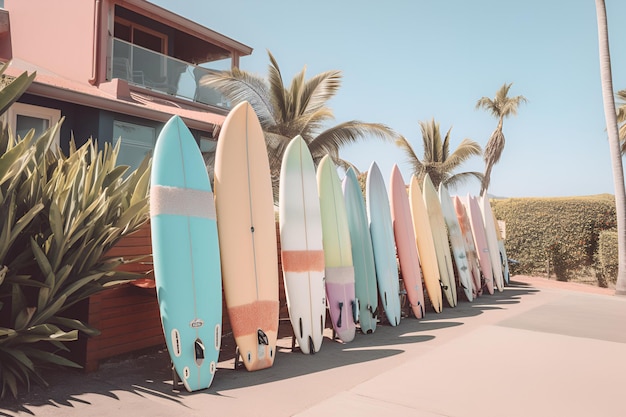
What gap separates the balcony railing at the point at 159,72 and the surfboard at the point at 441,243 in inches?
297

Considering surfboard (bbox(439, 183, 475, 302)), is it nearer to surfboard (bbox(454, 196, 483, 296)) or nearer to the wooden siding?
surfboard (bbox(454, 196, 483, 296))

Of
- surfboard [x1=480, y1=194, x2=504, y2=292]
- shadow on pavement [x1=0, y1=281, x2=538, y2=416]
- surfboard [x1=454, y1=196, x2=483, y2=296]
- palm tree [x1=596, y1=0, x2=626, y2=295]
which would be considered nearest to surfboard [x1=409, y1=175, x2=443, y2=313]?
shadow on pavement [x1=0, y1=281, x2=538, y2=416]

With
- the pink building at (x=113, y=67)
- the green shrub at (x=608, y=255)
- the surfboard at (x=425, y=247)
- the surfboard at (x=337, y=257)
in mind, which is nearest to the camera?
the surfboard at (x=337, y=257)

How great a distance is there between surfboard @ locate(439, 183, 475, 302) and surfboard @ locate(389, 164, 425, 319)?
4.32ft

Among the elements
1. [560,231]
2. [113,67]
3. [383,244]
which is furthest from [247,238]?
[560,231]

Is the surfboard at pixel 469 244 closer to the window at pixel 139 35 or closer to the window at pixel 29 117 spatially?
the window at pixel 29 117

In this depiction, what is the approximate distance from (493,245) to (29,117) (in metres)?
8.94

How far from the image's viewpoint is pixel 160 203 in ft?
11.5

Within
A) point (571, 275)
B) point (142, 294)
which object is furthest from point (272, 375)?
point (571, 275)

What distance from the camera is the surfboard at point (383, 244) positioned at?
5.62 meters

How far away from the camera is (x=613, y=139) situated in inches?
368

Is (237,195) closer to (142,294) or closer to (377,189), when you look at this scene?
(142,294)

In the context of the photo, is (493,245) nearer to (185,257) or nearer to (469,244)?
(469,244)

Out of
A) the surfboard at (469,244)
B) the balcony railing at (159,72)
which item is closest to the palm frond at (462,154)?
the balcony railing at (159,72)
